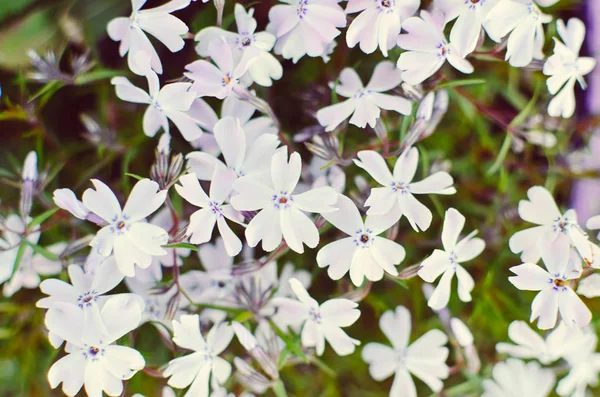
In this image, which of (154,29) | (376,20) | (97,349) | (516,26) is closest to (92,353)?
(97,349)

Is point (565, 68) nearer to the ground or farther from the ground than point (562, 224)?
farther from the ground

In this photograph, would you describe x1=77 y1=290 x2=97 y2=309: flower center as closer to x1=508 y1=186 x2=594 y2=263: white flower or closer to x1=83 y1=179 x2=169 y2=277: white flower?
x1=83 y1=179 x2=169 y2=277: white flower

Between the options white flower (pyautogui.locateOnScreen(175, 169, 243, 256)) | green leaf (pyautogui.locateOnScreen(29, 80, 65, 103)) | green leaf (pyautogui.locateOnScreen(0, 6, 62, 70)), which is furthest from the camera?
green leaf (pyautogui.locateOnScreen(0, 6, 62, 70))

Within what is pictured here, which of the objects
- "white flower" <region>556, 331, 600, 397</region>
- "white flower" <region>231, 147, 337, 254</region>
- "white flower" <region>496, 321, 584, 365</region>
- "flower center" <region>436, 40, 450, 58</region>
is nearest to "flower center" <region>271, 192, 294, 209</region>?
"white flower" <region>231, 147, 337, 254</region>

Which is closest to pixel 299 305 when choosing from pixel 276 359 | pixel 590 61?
pixel 276 359

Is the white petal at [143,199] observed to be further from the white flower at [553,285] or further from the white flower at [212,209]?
the white flower at [553,285]

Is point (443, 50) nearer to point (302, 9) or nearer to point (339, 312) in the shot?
point (302, 9)

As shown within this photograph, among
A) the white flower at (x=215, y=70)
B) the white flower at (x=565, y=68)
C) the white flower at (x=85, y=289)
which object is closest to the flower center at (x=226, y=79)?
the white flower at (x=215, y=70)
